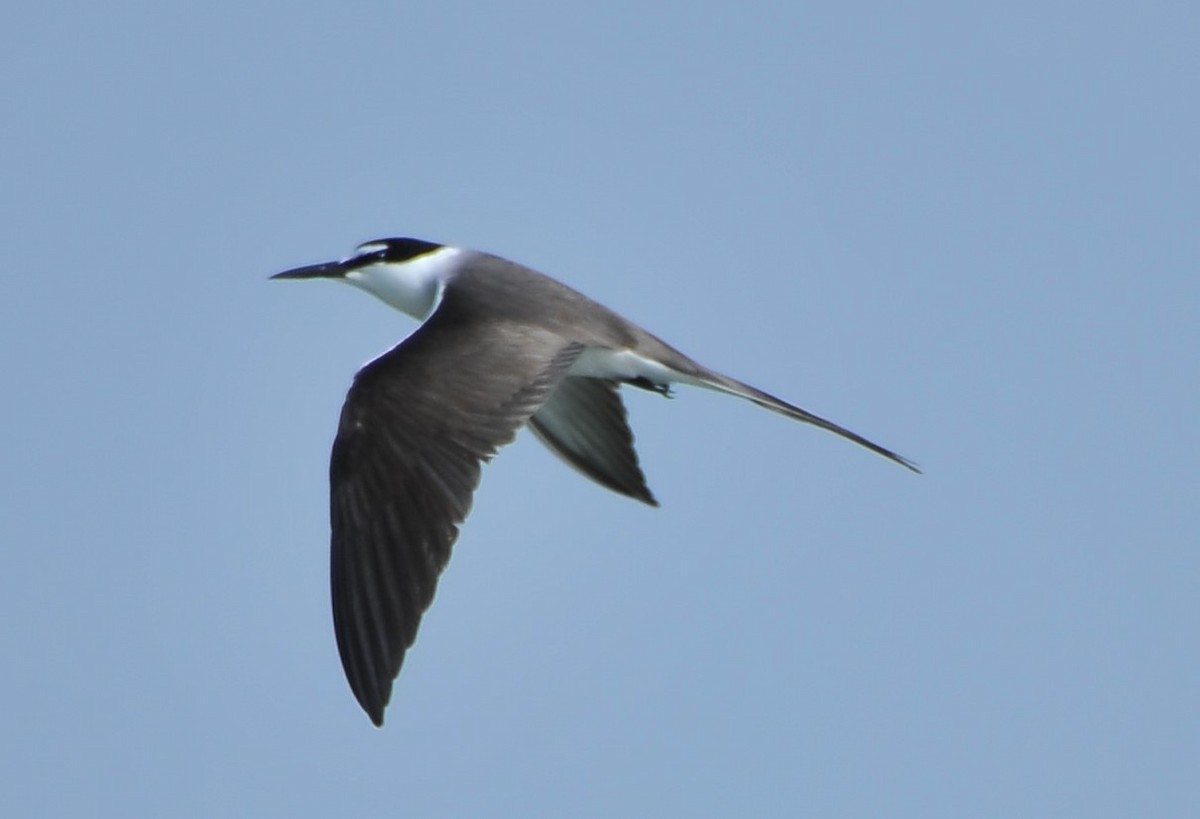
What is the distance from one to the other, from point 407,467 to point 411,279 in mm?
2815

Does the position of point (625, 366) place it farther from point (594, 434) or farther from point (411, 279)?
point (411, 279)

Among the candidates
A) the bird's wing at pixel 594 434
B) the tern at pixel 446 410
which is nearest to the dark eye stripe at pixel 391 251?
the tern at pixel 446 410

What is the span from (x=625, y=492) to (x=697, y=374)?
1.55m

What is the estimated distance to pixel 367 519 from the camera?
39.0 ft

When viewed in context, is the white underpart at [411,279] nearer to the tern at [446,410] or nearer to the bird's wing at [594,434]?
the tern at [446,410]

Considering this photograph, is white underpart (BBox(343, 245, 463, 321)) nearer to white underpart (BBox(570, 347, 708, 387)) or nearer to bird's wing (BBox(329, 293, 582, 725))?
white underpart (BBox(570, 347, 708, 387))

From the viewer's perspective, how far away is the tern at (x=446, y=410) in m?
11.6

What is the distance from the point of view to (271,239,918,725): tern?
456 inches

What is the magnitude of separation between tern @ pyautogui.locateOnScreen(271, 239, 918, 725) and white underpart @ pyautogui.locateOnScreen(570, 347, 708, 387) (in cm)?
1

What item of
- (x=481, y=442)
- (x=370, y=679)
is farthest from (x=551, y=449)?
(x=370, y=679)

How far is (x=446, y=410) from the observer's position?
40.0ft

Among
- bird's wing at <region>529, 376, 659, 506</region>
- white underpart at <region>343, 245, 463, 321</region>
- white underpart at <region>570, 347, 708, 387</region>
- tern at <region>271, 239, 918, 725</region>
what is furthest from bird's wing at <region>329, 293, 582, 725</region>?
bird's wing at <region>529, 376, 659, 506</region>

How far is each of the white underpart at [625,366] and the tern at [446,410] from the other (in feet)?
0.04

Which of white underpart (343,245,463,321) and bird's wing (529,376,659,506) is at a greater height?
white underpart (343,245,463,321)
